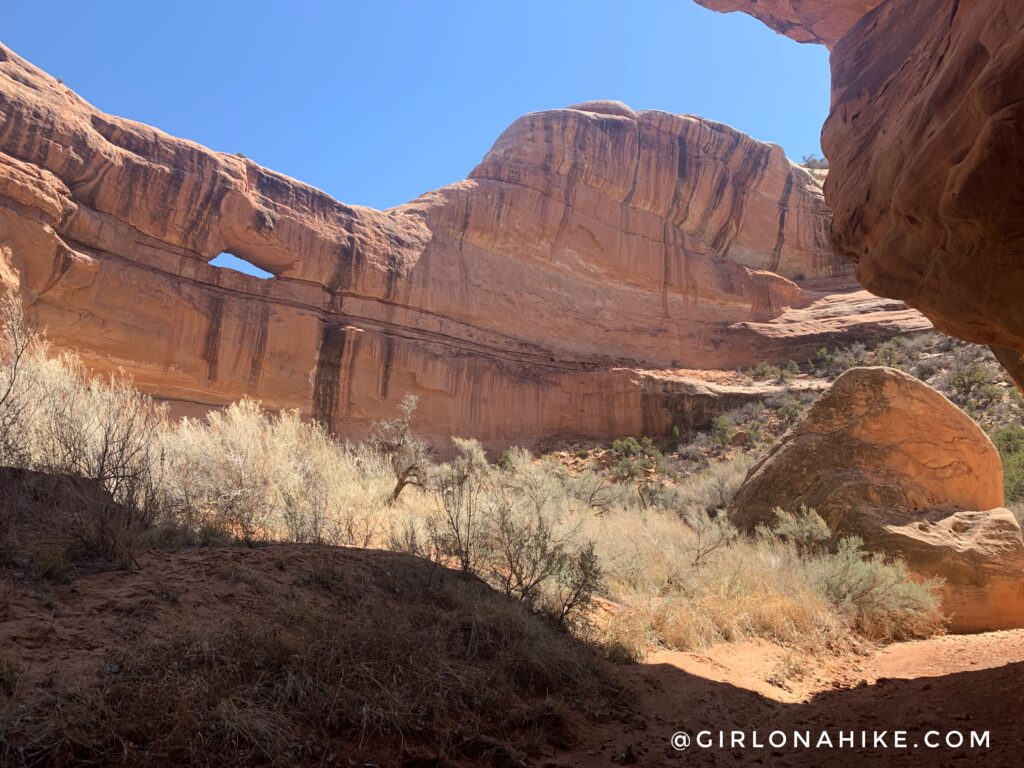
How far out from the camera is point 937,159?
154 inches

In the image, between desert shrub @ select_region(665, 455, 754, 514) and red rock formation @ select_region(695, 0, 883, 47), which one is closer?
red rock formation @ select_region(695, 0, 883, 47)

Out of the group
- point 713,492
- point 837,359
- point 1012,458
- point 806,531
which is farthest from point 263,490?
point 837,359

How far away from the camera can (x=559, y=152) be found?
31922mm

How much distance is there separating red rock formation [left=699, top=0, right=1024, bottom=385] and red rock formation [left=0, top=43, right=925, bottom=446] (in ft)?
59.6

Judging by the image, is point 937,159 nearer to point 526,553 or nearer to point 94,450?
point 526,553

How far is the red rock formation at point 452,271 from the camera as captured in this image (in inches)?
700

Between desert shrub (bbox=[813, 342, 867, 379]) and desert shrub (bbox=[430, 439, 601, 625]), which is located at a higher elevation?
desert shrub (bbox=[813, 342, 867, 379])

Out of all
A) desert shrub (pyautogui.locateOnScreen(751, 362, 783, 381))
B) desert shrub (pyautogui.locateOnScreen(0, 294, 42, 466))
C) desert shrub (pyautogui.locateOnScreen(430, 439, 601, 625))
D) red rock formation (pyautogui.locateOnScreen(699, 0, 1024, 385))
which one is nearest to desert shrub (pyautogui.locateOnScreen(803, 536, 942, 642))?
desert shrub (pyautogui.locateOnScreen(430, 439, 601, 625))

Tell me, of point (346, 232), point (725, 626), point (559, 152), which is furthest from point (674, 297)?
point (725, 626)

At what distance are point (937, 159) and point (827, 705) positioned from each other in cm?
442

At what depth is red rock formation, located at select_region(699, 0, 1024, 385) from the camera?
3309 millimetres

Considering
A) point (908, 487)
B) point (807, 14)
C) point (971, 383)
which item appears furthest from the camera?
point (971, 383)

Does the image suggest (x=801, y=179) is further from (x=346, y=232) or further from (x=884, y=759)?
(x=884, y=759)

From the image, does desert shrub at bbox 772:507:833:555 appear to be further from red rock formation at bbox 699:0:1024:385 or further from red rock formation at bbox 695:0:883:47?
red rock formation at bbox 695:0:883:47
